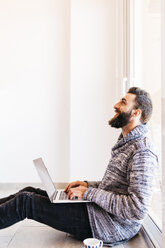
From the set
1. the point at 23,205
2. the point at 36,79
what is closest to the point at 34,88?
the point at 36,79

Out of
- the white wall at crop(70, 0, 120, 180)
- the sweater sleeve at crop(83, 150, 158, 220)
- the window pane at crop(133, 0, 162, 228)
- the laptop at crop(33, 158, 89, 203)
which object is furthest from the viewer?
the white wall at crop(70, 0, 120, 180)

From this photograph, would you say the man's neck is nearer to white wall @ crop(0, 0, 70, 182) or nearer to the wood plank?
the wood plank

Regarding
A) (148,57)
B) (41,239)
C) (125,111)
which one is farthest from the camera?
(148,57)

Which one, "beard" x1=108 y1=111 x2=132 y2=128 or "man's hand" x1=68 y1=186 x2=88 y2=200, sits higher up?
"beard" x1=108 y1=111 x2=132 y2=128

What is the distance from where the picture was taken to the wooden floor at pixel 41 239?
198 centimetres

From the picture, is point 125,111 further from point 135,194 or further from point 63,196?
point 63,196

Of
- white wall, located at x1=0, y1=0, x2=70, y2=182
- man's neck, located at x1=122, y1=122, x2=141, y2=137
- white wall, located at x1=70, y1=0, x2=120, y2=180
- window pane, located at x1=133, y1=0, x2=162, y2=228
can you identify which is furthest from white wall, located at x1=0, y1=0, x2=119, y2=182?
man's neck, located at x1=122, y1=122, x2=141, y2=137

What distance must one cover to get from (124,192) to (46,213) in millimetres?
497

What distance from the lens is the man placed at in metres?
1.76

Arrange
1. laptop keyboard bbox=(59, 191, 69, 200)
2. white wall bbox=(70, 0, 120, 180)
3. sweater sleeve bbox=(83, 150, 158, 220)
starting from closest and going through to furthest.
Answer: sweater sleeve bbox=(83, 150, 158, 220) → laptop keyboard bbox=(59, 191, 69, 200) → white wall bbox=(70, 0, 120, 180)

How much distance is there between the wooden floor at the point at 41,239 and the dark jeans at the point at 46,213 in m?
0.17

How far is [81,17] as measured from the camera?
3613 millimetres

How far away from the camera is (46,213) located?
6.20 feet

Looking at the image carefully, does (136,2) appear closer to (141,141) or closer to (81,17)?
(81,17)
